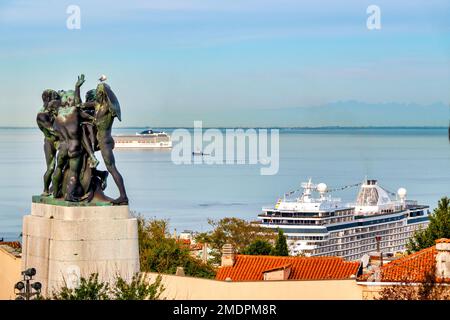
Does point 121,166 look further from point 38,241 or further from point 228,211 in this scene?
point 38,241

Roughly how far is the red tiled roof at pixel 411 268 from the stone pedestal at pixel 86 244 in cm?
814

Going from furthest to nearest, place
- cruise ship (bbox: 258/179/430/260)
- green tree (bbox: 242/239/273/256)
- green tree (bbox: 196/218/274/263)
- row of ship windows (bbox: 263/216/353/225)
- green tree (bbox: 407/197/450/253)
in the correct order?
cruise ship (bbox: 258/179/430/260)
row of ship windows (bbox: 263/216/353/225)
green tree (bbox: 196/218/274/263)
green tree (bbox: 242/239/273/256)
green tree (bbox: 407/197/450/253)

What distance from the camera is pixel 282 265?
1487 inches

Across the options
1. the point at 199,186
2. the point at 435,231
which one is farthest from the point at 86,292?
the point at 199,186

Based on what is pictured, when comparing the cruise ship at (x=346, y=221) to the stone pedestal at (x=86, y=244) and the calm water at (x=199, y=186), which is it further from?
the stone pedestal at (x=86, y=244)

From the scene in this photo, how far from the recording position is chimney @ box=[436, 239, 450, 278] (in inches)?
1188

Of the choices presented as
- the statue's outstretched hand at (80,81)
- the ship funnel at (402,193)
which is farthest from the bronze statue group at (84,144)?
the ship funnel at (402,193)

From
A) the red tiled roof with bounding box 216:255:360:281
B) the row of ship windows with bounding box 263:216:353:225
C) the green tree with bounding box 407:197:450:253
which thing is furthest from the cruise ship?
the red tiled roof with bounding box 216:255:360:281

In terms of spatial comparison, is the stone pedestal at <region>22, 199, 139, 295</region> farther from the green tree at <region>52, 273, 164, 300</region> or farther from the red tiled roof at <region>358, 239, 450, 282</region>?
the red tiled roof at <region>358, 239, 450, 282</region>

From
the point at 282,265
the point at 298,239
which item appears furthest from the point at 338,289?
the point at 298,239

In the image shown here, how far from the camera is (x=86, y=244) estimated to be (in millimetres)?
22047

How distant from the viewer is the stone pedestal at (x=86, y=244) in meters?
22.0

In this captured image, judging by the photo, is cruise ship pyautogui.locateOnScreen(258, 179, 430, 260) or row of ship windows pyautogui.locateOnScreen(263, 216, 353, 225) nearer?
row of ship windows pyautogui.locateOnScreen(263, 216, 353, 225)

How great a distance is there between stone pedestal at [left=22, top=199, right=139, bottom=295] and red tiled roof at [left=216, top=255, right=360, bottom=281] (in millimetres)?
14453
